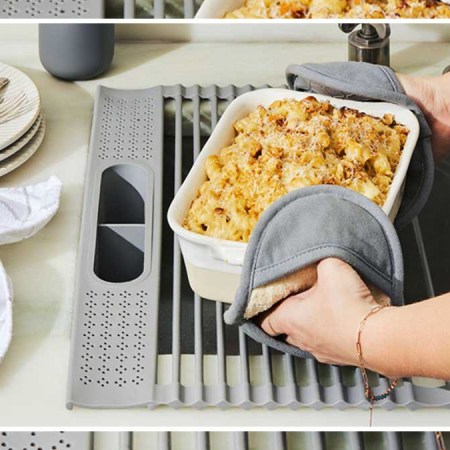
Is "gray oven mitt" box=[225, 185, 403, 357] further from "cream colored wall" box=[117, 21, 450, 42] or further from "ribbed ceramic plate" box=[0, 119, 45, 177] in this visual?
"cream colored wall" box=[117, 21, 450, 42]

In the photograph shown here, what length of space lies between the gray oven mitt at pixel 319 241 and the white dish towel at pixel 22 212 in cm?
21

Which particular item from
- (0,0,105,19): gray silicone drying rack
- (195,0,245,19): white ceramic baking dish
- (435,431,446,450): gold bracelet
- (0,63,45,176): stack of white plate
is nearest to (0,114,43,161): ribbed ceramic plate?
(0,63,45,176): stack of white plate

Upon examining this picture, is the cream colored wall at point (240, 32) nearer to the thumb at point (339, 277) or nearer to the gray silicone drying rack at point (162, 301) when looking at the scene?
the gray silicone drying rack at point (162, 301)

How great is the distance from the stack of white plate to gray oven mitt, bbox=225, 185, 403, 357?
322 millimetres

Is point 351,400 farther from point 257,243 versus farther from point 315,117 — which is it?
point 315,117

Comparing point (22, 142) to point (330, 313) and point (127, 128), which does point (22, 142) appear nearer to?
point (127, 128)

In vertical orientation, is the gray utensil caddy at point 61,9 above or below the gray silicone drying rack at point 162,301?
above

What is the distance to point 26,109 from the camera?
3.56 feet

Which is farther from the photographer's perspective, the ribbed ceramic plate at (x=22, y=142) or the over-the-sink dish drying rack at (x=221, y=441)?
the ribbed ceramic plate at (x=22, y=142)

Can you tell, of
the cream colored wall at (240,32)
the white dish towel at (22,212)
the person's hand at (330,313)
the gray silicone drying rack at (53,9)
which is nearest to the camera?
the person's hand at (330,313)

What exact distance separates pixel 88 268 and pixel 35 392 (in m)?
0.14

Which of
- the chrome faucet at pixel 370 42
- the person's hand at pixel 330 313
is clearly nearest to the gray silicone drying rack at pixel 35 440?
the person's hand at pixel 330 313

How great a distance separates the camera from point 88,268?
95 cm

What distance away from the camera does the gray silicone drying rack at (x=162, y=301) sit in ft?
2.81
